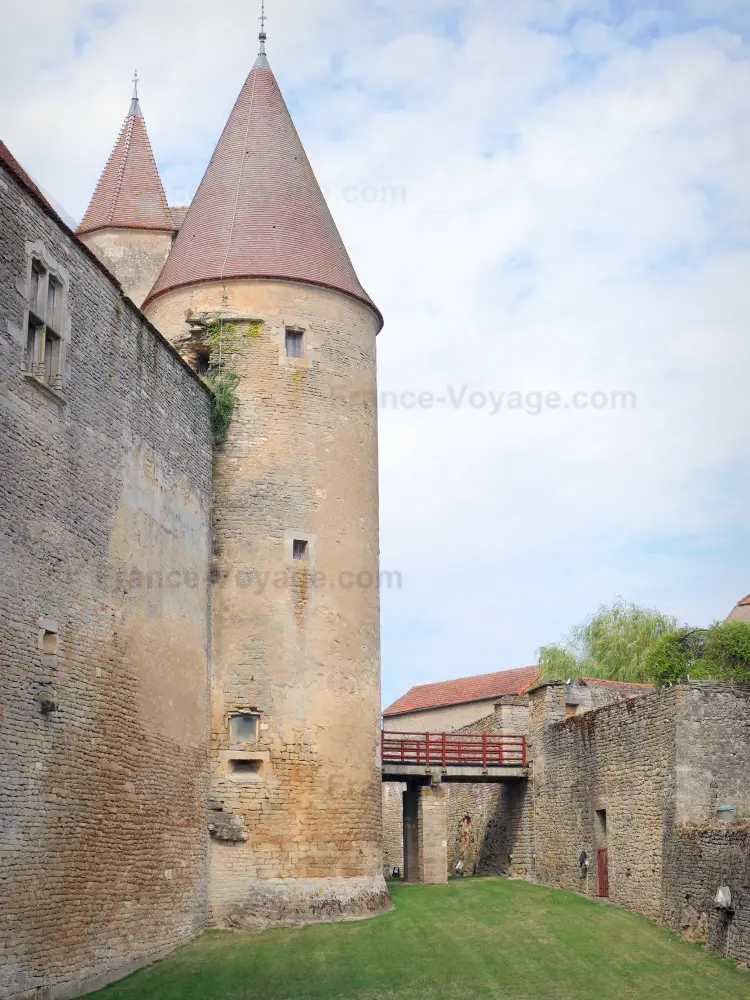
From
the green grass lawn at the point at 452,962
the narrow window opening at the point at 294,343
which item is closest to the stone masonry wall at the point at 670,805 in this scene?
the green grass lawn at the point at 452,962

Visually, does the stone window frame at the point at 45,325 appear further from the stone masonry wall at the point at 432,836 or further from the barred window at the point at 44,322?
the stone masonry wall at the point at 432,836

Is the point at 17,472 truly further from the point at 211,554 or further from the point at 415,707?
the point at 415,707

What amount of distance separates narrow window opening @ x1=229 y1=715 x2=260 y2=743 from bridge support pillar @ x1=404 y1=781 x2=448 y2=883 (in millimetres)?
7256

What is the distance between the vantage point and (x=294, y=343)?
78.1 feet

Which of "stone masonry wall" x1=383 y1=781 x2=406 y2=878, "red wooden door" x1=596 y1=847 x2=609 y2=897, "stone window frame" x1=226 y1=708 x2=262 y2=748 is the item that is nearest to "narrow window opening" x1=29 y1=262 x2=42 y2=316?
"stone window frame" x1=226 y1=708 x2=262 y2=748

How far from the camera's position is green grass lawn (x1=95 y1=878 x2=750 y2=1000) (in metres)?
16.4

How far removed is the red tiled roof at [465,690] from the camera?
148 ft

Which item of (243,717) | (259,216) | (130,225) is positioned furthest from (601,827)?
(130,225)

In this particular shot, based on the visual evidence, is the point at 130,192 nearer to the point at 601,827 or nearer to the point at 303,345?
the point at 303,345

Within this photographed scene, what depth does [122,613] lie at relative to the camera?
59.3ft

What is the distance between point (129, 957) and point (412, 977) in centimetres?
388

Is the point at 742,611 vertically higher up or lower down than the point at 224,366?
lower down

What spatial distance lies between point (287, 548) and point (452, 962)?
7738 mm

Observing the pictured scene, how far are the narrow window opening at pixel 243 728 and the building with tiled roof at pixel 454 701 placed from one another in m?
23.2
